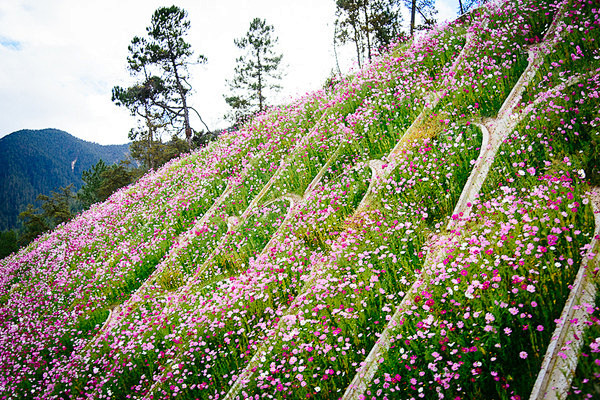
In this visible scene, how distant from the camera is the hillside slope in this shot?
2705 millimetres

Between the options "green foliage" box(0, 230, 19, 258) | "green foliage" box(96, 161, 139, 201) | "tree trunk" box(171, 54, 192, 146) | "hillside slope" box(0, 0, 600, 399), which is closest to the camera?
"hillside slope" box(0, 0, 600, 399)

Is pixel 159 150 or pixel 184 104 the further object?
pixel 159 150

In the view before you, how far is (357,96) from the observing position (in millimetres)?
8461

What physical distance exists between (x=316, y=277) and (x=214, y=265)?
8.63ft

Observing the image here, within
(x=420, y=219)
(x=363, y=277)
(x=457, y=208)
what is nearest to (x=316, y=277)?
(x=363, y=277)

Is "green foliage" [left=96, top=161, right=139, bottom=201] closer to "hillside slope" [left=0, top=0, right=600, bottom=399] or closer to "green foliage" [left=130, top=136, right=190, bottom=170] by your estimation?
"green foliage" [left=130, top=136, right=190, bottom=170]

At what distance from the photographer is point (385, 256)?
12.7 ft

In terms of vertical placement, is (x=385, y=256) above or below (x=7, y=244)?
above

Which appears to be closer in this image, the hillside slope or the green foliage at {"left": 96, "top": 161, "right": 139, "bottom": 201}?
the hillside slope

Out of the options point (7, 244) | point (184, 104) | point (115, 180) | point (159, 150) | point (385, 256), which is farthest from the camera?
point (7, 244)

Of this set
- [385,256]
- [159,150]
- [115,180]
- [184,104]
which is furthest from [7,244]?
[385,256]

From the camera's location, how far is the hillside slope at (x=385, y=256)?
8.87 feet

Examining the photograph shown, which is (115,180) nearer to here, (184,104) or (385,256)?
(184,104)

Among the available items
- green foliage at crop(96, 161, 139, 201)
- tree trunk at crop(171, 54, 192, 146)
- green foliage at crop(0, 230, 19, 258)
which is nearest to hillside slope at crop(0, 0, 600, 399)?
tree trunk at crop(171, 54, 192, 146)
